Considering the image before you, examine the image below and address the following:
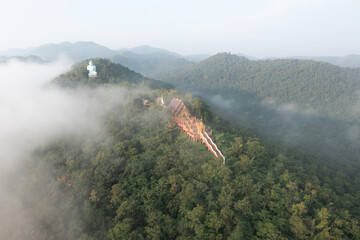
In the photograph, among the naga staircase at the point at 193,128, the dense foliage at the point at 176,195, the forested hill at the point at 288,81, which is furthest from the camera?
the forested hill at the point at 288,81

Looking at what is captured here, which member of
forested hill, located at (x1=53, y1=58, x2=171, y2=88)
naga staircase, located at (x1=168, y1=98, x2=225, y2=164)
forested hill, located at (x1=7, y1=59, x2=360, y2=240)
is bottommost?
forested hill, located at (x1=7, y1=59, x2=360, y2=240)

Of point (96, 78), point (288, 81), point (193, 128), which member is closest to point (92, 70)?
point (96, 78)

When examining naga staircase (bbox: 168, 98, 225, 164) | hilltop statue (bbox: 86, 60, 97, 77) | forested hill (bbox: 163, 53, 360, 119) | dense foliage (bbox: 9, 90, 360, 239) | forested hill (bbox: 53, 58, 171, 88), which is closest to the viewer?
dense foliage (bbox: 9, 90, 360, 239)

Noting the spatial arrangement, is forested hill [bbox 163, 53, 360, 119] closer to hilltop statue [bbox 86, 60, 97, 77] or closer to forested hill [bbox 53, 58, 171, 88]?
forested hill [bbox 53, 58, 171, 88]

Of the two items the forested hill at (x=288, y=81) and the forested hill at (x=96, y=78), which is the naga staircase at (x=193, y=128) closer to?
the forested hill at (x=96, y=78)

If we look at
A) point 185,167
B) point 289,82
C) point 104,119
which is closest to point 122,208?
point 185,167

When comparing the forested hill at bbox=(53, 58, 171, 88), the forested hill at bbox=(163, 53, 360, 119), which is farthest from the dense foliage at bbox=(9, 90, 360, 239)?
the forested hill at bbox=(163, 53, 360, 119)

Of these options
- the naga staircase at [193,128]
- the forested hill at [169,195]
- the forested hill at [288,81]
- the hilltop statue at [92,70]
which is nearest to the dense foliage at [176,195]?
the forested hill at [169,195]
